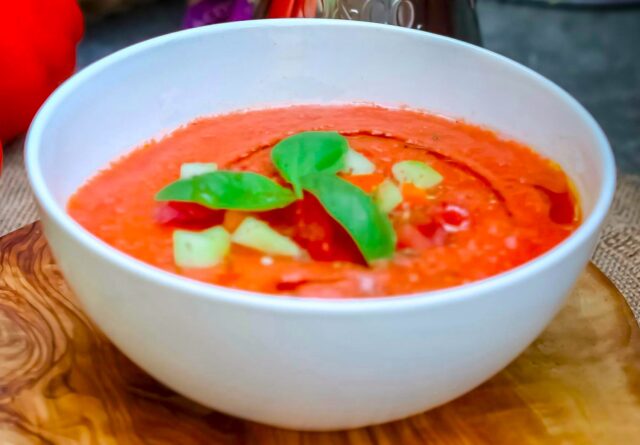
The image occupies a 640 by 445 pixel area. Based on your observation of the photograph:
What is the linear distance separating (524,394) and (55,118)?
600mm

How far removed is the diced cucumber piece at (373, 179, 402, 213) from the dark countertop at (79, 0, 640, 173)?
4.84 ft

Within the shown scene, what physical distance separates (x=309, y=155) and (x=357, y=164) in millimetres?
94

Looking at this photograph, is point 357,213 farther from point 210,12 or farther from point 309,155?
point 210,12

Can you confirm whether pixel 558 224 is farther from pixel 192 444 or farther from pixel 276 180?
pixel 192 444

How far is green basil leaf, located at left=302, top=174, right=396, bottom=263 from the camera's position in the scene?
0.85 m

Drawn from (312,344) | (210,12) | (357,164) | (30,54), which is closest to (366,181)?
(357,164)

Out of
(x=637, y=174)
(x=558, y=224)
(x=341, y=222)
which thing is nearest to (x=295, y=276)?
(x=341, y=222)

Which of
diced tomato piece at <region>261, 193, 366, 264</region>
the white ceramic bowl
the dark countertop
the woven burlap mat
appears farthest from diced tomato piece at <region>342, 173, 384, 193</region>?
the dark countertop

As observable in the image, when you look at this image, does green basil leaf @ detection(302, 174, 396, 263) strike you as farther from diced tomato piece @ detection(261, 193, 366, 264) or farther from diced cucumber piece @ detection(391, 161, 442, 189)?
diced cucumber piece @ detection(391, 161, 442, 189)

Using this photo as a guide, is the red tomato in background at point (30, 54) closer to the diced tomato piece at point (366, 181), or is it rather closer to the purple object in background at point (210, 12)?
the purple object in background at point (210, 12)

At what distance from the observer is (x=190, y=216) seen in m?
0.94

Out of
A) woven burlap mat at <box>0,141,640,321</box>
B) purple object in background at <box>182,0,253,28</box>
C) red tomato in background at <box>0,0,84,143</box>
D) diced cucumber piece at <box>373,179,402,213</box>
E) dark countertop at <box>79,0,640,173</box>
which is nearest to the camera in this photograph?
diced cucumber piece at <box>373,179,402,213</box>

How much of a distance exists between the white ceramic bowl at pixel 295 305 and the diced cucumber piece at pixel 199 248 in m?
0.10

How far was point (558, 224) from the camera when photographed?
3.20 feet
